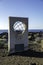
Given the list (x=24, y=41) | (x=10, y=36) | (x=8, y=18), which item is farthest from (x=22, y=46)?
(x=8, y=18)

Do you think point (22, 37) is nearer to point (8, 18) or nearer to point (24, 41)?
point (24, 41)

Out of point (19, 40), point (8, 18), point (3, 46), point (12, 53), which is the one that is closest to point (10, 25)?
point (8, 18)

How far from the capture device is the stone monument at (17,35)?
14.5m

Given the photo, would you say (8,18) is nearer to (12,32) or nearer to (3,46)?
(12,32)

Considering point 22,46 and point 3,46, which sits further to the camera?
point 3,46

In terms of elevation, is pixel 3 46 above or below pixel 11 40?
below

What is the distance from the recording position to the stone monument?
47.4ft

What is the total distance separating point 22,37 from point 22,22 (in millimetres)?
1531

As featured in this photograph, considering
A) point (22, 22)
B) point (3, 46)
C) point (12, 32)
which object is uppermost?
point (22, 22)

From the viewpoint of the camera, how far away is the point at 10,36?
1443 centimetres

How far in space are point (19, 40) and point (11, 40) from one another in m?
0.85

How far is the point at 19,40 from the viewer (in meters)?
14.8

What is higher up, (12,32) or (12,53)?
(12,32)

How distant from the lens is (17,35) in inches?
583
